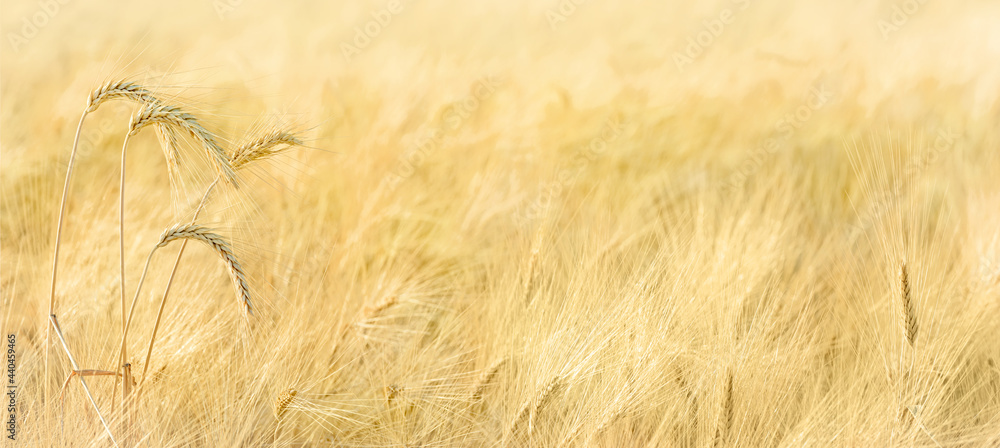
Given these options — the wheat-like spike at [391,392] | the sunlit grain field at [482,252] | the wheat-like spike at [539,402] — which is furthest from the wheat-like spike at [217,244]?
the wheat-like spike at [539,402]

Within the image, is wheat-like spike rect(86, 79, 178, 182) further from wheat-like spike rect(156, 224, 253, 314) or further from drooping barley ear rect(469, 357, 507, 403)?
drooping barley ear rect(469, 357, 507, 403)

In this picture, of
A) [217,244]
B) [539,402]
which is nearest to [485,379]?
[539,402]

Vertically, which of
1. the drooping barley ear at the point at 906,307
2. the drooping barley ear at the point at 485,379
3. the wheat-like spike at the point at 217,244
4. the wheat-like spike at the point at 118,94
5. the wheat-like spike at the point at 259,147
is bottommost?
the drooping barley ear at the point at 906,307

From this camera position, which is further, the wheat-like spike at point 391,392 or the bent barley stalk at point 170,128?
the wheat-like spike at point 391,392

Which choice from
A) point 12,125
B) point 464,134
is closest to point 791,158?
point 464,134

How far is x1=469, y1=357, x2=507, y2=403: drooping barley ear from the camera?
1.78 metres

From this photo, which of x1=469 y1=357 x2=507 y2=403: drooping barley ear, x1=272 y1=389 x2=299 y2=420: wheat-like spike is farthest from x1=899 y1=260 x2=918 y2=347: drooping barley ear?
x1=272 y1=389 x2=299 y2=420: wheat-like spike

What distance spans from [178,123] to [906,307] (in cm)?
190

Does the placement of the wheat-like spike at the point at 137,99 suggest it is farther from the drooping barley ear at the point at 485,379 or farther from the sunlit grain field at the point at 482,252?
the drooping barley ear at the point at 485,379

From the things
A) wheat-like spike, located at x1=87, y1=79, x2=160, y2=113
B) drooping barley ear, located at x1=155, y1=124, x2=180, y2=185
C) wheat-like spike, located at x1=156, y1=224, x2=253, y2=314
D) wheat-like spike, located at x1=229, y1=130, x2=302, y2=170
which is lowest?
wheat-like spike, located at x1=156, y1=224, x2=253, y2=314

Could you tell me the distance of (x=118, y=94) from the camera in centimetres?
134

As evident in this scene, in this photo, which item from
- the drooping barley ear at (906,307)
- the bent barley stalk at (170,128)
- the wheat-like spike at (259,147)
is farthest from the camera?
the drooping barley ear at (906,307)

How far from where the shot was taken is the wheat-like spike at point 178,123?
126cm

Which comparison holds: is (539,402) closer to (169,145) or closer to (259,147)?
(259,147)
